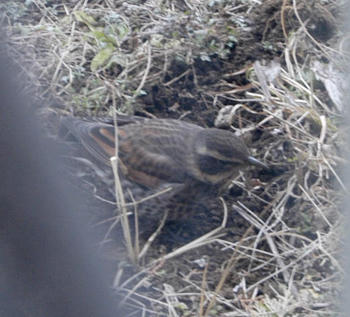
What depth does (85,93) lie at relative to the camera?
13.9 ft

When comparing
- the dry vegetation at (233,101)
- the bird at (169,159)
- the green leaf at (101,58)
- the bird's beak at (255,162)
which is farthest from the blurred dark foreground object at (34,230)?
the green leaf at (101,58)

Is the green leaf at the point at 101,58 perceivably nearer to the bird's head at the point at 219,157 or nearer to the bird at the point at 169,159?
the bird at the point at 169,159

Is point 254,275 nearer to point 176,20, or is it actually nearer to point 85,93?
point 85,93

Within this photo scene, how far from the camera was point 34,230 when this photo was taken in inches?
94.6

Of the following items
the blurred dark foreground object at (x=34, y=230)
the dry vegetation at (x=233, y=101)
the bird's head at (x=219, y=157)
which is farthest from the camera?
the bird's head at (x=219, y=157)

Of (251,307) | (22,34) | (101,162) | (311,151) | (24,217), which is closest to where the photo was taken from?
(24,217)

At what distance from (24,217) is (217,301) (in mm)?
1242

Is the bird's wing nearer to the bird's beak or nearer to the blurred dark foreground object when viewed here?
the bird's beak

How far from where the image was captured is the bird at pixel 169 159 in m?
3.65

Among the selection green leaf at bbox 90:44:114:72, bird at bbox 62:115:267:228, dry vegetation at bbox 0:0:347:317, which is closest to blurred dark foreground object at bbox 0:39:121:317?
dry vegetation at bbox 0:0:347:317

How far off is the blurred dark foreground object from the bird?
1.07 meters

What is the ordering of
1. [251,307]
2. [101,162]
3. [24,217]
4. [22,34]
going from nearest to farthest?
[24,217] → [251,307] → [101,162] → [22,34]

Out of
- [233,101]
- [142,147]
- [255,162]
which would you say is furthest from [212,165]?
[233,101]

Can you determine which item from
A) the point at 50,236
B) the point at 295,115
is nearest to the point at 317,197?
the point at 295,115
